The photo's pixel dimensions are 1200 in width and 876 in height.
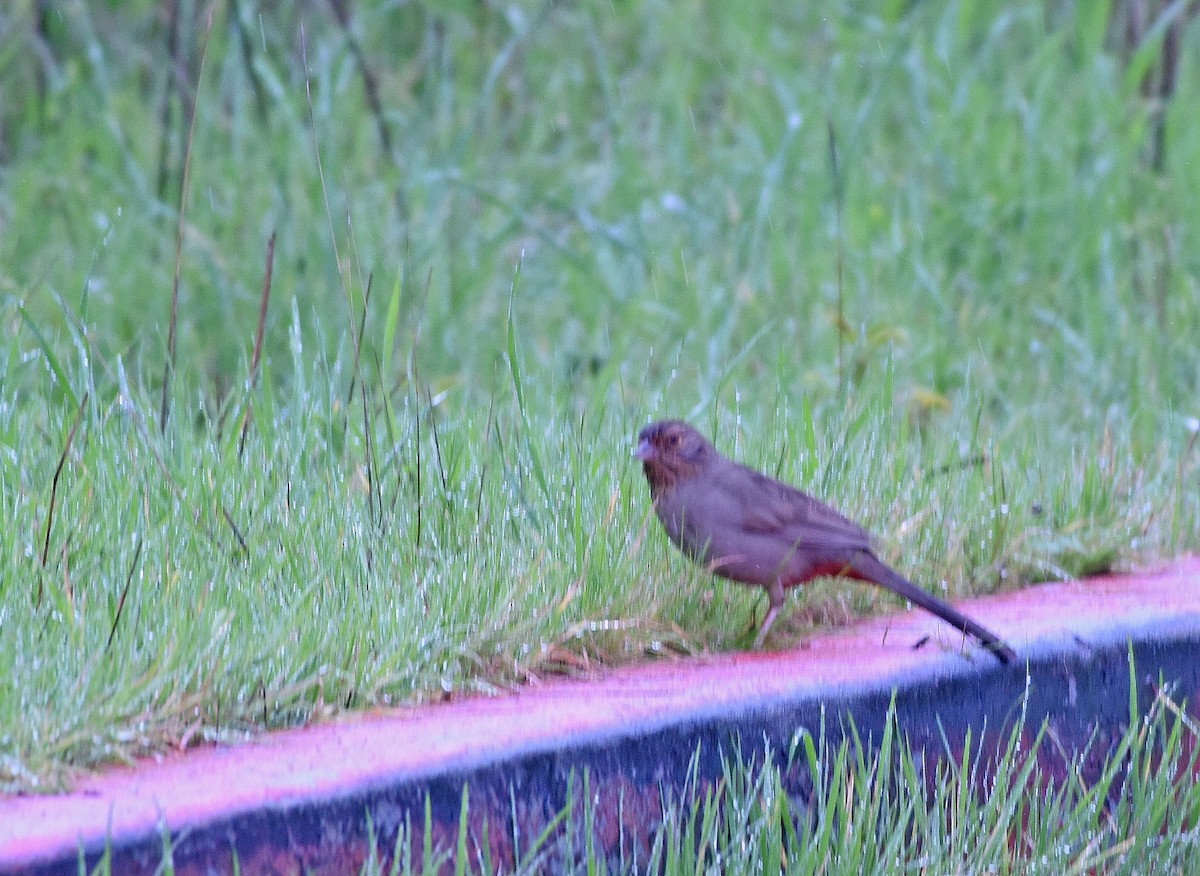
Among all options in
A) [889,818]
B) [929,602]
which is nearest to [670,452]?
[929,602]

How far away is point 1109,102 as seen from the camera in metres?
8.54

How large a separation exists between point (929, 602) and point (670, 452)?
0.69m

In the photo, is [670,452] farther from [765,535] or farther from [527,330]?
[527,330]

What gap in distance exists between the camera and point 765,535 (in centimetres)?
347

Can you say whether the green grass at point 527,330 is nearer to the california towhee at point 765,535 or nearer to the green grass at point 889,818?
the california towhee at point 765,535

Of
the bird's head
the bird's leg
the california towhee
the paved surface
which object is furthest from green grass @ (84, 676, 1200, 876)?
the bird's head

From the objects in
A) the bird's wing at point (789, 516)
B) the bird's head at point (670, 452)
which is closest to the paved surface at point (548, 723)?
the bird's wing at point (789, 516)

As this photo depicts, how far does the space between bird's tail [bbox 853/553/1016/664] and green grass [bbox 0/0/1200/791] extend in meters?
0.26

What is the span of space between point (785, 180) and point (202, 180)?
8.25ft

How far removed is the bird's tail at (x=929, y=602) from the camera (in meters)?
3.12

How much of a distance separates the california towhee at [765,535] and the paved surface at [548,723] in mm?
123

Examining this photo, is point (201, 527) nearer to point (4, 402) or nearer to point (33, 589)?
point (33, 589)

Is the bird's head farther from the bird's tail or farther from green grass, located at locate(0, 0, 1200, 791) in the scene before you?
the bird's tail

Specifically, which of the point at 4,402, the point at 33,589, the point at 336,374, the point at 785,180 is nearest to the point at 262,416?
the point at 336,374
